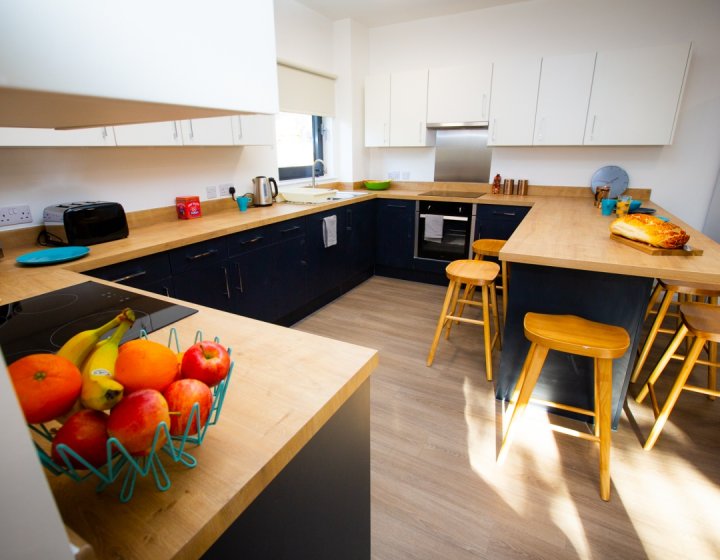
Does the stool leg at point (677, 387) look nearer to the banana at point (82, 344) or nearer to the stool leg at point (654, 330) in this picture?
the stool leg at point (654, 330)

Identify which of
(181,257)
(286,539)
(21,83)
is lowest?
(286,539)

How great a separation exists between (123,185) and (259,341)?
81.3 inches

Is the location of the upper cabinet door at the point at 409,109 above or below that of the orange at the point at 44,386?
above

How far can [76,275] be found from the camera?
1.54 m

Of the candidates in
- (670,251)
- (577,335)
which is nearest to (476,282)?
(577,335)

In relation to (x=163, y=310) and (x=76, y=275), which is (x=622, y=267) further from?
(x=76, y=275)

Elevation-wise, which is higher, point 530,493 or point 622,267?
point 622,267

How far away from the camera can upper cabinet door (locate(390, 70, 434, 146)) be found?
3.94m

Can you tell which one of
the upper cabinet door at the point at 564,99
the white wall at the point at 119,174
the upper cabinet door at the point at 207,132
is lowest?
the white wall at the point at 119,174

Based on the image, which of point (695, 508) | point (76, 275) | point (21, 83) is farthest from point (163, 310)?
point (695, 508)

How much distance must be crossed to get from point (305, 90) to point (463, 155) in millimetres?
1781

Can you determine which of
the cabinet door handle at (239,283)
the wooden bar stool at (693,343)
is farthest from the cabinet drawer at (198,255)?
the wooden bar stool at (693,343)

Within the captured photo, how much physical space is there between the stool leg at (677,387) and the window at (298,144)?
343 centimetres

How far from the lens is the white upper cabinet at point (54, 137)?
1.69 metres
